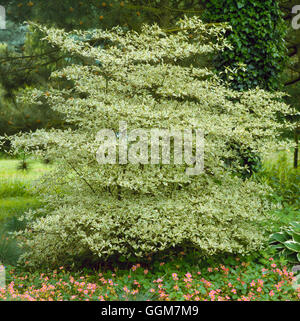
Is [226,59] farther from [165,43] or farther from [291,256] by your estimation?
[291,256]

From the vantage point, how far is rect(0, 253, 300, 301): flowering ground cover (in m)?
3.15

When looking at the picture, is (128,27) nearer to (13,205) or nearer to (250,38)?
(250,38)

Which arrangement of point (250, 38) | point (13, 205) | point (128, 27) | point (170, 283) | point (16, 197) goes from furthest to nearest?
1. point (16, 197)
2. point (13, 205)
3. point (128, 27)
4. point (250, 38)
5. point (170, 283)

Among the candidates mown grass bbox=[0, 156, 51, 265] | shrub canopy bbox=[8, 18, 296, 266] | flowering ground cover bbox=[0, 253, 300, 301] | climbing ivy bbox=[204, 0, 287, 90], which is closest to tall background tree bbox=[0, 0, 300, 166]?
climbing ivy bbox=[204, 0, 287, 90]

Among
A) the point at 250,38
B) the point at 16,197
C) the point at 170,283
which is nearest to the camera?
the point at 170,283

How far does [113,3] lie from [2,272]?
4.18 metres

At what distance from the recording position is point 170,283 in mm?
3291

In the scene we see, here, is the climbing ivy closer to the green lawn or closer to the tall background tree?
the tall background tree

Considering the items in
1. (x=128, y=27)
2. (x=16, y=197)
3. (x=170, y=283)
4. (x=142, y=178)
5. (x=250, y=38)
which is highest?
(x=128, y=27)

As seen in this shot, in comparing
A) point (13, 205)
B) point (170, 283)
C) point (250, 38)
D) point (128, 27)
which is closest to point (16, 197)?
point (13, 205)

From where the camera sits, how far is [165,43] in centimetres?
359

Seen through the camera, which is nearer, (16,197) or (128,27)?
Result: (128,27)
